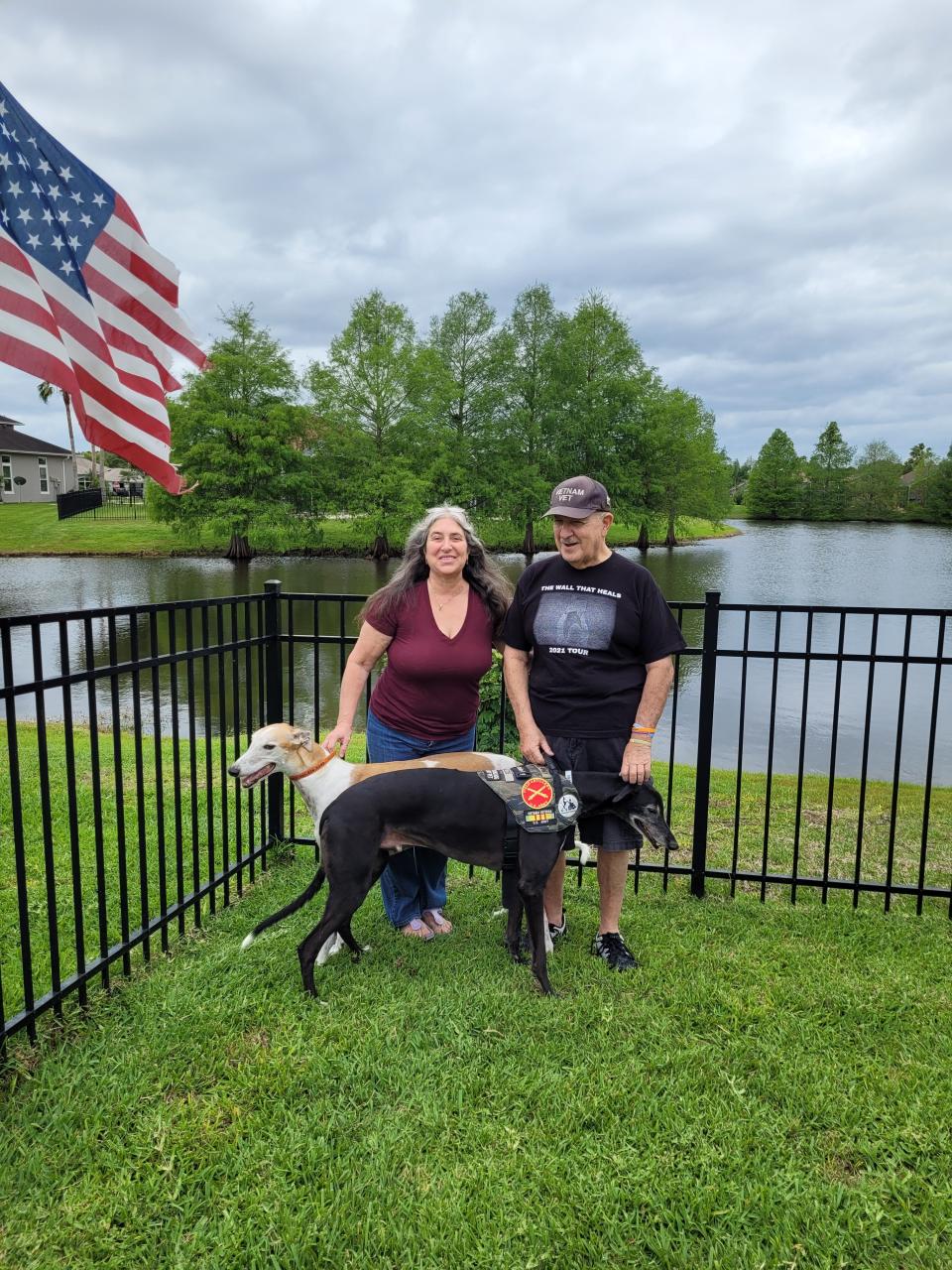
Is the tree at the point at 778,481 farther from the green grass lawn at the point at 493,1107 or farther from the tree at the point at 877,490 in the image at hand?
the green grass lawn at the point at 493,1107

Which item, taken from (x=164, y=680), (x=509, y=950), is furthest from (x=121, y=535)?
(x=509, y=950)

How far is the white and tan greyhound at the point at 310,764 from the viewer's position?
2947 millimetres

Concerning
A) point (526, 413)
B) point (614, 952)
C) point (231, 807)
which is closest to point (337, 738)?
point (614, 952)

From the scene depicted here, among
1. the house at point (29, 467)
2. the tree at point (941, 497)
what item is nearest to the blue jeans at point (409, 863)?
the house at point (29, 467)

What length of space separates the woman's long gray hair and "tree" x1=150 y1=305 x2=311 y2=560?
29632mm

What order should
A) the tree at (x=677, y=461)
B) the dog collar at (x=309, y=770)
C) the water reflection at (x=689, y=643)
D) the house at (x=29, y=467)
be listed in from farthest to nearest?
the house at (x=29, y=467)
the tree at (x=677, y=461)
the water reflection at (x=689, y=643)
the dog collar at (x=309, y=770)

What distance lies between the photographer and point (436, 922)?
3518 mm

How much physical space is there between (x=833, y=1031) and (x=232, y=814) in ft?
13.2

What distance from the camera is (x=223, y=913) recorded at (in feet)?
11.9

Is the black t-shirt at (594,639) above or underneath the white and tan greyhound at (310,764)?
above

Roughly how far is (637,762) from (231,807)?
3.57 meters

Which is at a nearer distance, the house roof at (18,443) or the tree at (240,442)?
the tree at (240,442)

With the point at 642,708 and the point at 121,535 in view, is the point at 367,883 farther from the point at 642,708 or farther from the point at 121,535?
the point at 121,535

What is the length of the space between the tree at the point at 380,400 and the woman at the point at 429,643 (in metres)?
29.1
